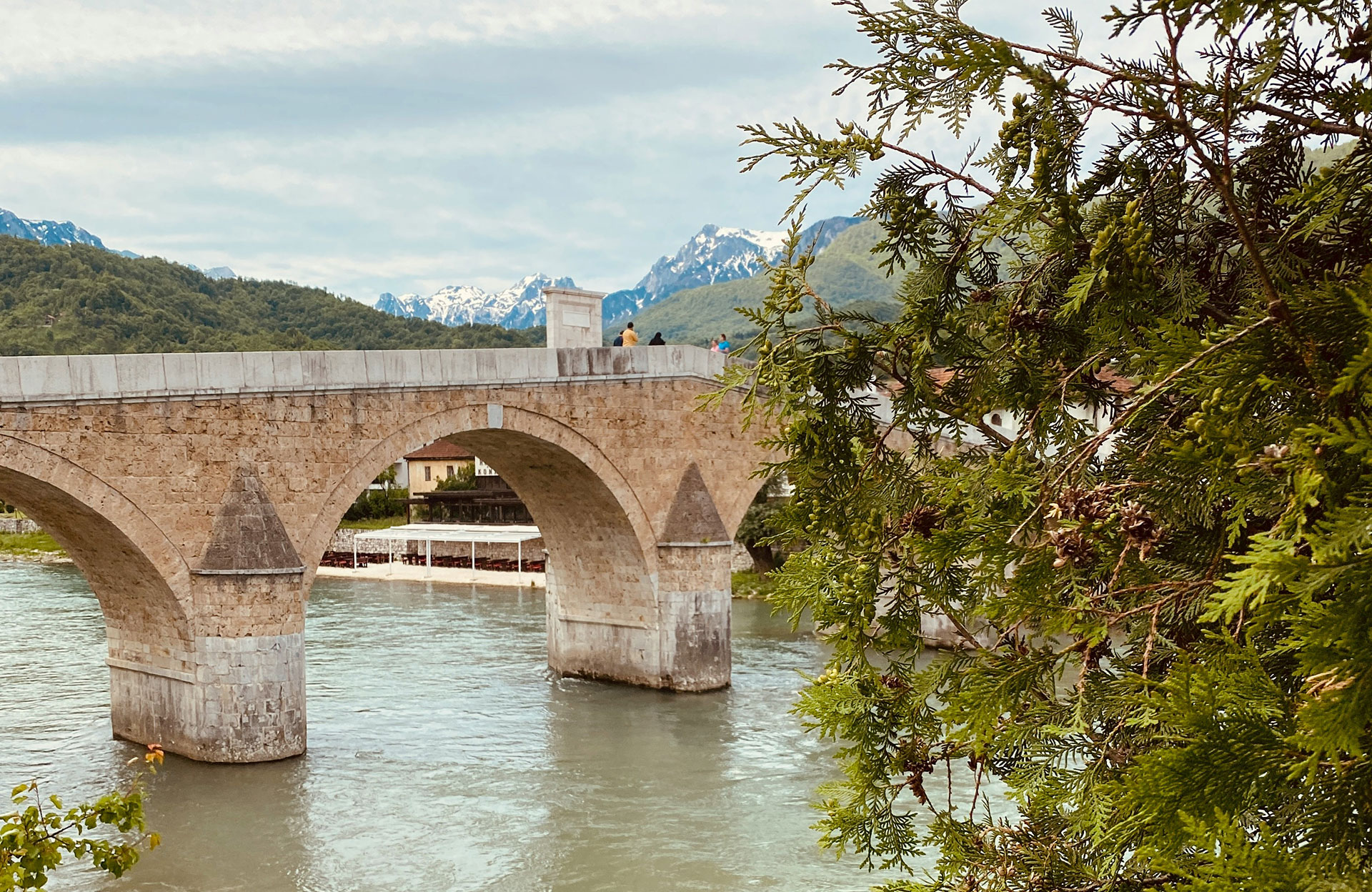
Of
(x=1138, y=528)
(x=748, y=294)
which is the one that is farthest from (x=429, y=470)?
(x=748, y=294)

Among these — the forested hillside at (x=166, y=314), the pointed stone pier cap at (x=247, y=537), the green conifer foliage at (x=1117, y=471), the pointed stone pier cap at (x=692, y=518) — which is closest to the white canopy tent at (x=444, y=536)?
the forested hillside at (x=166, y=314)

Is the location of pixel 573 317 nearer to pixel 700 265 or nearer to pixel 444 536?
pixel 444 536

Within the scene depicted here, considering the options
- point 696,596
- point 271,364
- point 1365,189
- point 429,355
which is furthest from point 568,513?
point 1365,189

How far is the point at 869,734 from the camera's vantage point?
3068mm

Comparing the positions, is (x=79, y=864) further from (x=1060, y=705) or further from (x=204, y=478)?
(x=1060, y=705)

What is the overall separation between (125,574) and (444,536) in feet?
59.8

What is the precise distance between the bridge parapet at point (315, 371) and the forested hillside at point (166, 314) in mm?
25510

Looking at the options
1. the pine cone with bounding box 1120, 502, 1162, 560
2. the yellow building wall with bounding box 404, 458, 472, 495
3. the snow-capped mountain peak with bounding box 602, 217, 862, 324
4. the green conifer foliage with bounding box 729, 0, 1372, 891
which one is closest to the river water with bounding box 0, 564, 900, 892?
the green conifer foliage with bounding box 729, 0, 1372, 891

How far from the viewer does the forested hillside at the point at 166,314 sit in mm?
41031

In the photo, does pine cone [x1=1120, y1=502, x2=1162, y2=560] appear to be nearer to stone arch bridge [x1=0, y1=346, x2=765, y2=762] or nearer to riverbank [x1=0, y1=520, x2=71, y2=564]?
stone arch bridge [x1=0, y1=346, x2=765, y2=762]

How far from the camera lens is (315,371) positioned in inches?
446

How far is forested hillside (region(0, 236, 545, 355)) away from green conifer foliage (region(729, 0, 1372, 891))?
3659 cm

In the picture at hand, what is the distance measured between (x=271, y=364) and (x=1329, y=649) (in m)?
10.6

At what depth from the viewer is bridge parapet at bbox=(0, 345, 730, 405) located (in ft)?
31.9
